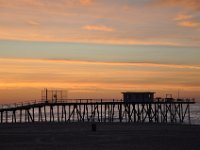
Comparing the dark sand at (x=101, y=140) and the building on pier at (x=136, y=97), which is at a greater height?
the building on pier at (x=136, y=97)

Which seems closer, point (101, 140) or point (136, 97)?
point (101, 140)

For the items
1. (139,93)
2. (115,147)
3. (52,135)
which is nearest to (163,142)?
(115,147)

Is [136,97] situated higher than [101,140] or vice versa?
[136,97]

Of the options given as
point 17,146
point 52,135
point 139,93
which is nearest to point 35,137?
point 52,135

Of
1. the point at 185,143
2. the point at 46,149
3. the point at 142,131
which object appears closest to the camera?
the point at 46,149

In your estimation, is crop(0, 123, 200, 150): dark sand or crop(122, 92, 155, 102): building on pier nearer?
crop(0, 123, 200, 150): dark sand

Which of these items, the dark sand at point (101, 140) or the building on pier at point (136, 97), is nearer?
the dark sand at point (101, 140)

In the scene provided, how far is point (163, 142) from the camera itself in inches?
1352

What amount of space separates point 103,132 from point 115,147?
35.0 feet

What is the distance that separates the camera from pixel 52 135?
3975 centimetres

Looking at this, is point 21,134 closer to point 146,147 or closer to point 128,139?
point 128,139

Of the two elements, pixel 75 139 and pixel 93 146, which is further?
pixel 75 139

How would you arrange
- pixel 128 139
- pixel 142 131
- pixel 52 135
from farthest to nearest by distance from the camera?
pixel 142 131, pixel 52 135, pixel 128 139

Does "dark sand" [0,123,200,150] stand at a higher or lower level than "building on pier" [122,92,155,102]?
lower
